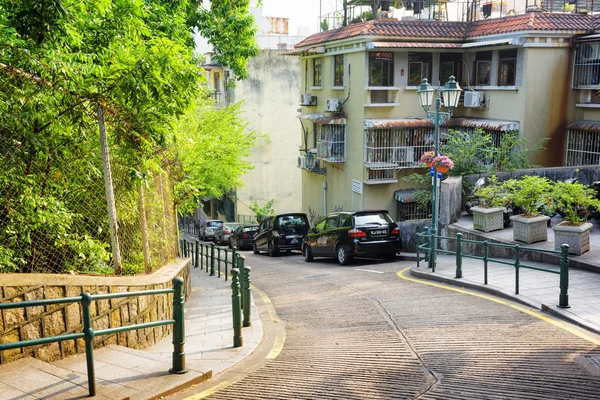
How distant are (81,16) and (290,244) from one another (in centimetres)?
1547

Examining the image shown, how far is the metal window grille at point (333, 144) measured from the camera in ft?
93.3

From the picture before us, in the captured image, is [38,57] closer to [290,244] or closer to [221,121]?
[290,244]

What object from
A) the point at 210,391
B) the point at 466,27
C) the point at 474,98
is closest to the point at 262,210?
the point at 474,98

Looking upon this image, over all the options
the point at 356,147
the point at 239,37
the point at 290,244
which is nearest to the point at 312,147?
the point at 356,147

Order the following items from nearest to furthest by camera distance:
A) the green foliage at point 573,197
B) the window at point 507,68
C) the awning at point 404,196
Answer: the green foliage at point 573,197 → the window at point 507,68 → the awning at point 404,196

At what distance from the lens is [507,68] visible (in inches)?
958

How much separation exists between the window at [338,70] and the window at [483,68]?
6027 millimetres

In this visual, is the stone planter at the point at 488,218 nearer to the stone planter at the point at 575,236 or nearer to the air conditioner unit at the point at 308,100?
the stone planter at the point at 575,236

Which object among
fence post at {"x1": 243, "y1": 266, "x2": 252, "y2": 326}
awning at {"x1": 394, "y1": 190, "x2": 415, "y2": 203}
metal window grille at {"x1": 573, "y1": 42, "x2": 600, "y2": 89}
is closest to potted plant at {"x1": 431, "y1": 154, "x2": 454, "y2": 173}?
fence post at {"x1": 243, "y1": 266, "x2": 252, "y2": 326}

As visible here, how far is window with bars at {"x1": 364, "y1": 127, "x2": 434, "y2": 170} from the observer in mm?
26469

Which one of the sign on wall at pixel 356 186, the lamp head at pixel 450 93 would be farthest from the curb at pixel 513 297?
the sign on wall at pixel 356 186

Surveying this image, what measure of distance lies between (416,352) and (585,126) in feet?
57.9

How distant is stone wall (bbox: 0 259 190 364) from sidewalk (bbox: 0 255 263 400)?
17 cm

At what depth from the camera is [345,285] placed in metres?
13.2
